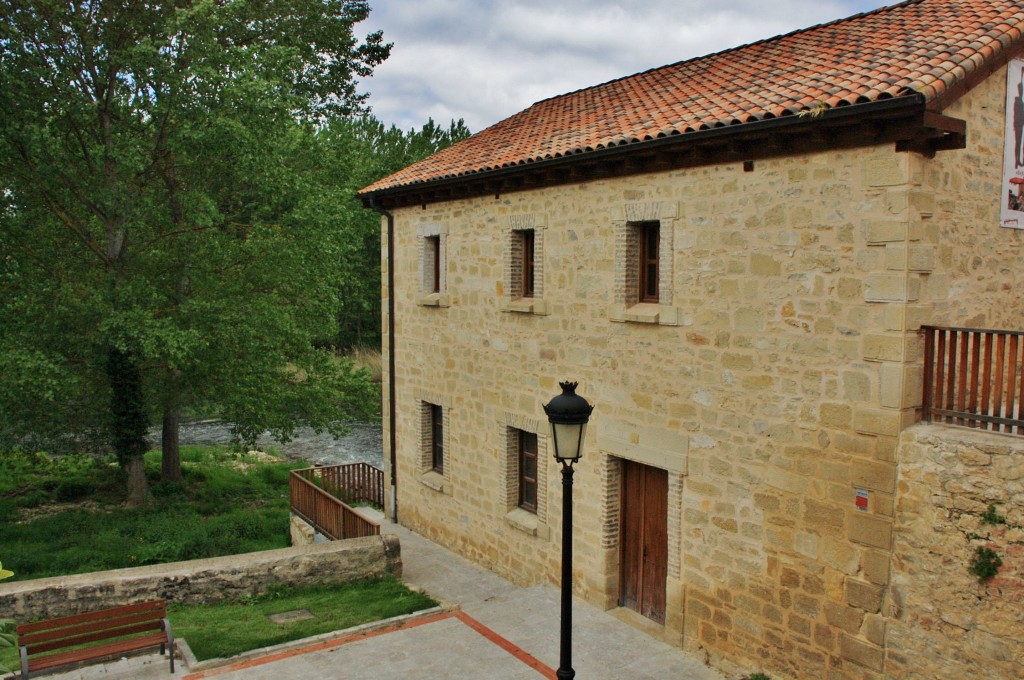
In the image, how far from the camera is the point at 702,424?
859 cm

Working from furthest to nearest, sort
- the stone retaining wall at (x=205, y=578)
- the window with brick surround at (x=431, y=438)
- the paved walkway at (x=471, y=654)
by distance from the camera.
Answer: the window with brick surround at (x=431, y=438) → the stone retaining wall at (x=205, y=578) → the paved walkway at (x=471, y=654)

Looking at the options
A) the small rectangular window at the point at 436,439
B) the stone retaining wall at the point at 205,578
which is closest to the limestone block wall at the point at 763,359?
the stone retaining wall at the point at 205,578

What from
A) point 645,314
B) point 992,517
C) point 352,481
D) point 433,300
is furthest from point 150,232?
point 992,517

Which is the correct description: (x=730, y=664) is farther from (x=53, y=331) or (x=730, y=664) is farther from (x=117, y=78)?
(x=117, y=78)

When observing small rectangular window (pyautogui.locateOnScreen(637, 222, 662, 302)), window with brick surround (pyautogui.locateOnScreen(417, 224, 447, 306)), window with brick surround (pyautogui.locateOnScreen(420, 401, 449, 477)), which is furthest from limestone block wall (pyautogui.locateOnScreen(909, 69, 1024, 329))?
window with brick surround (pyautogui.locateOnScreen(420, 401, 449, 477))

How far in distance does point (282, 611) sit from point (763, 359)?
21.9 feet

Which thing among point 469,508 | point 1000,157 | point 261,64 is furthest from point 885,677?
point 261,64

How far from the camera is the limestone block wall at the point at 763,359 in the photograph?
6.96m

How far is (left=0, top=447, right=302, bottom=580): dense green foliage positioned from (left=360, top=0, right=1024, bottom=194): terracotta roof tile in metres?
8.22

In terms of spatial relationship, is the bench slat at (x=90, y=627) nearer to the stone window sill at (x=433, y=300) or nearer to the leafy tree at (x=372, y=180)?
the stone window sill at (x=433, y=300)

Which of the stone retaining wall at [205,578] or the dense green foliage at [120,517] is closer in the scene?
the stone retaining wall at [205,578]

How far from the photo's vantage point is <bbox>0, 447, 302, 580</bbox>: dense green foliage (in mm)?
14609

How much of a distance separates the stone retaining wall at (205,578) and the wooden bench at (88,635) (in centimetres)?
115

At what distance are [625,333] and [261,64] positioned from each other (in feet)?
39.6
